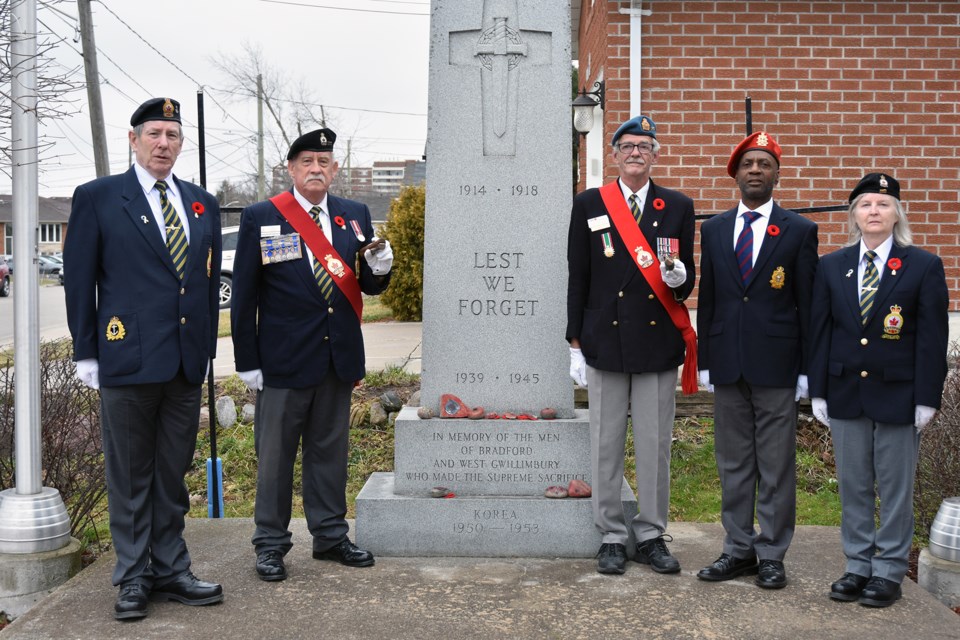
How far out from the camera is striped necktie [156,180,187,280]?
166 inches

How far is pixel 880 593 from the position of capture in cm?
418

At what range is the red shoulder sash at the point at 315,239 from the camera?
15.4 ft

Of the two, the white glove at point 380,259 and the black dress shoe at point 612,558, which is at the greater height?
the white glove at point 380,259

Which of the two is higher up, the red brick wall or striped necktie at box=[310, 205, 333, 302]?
the red brick wall

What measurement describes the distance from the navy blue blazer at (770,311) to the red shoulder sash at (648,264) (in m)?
0.17

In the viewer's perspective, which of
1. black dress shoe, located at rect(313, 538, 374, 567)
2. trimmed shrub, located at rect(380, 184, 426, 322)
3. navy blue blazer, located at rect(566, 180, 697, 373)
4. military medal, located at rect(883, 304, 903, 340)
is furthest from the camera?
trimmed shrub, located at rect(380, 184, 426, 322)

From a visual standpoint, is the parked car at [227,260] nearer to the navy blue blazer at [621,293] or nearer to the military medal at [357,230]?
the military medal at [357,230]

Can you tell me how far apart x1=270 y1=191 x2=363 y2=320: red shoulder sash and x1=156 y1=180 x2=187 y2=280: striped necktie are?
0.55 m

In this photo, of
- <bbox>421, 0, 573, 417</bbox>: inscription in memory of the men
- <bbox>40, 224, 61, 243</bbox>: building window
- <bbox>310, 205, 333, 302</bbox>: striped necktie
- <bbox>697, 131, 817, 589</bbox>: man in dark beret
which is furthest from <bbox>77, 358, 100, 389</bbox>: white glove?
<bbox>40, 224, 61, 243</bbox>: building window

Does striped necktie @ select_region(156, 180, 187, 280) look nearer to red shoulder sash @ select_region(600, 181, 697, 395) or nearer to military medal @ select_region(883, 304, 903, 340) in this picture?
red shoulder sash @ select_region(600, 181, 697, 395)

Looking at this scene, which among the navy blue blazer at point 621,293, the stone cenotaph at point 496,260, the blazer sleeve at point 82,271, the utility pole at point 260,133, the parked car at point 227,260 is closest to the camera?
the blazer sleeve at point 82,271

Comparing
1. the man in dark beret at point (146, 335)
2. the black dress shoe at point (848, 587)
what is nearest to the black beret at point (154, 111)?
the man in dark beret at point (146, 335)

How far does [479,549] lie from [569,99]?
7.24 ft

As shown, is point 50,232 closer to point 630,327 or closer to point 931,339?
point 630,327
